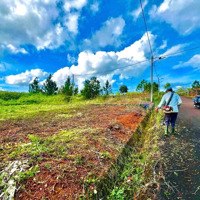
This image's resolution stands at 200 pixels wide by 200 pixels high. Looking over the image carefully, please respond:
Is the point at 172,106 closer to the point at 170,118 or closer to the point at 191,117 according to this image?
the point at 170,118

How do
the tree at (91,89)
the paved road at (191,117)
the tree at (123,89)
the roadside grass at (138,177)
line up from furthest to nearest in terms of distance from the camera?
the tree at (123,89), the tree at (91,89), the paved road at (191,117), the roadside grass at (138,177)

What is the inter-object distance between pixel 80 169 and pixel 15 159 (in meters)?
1.05

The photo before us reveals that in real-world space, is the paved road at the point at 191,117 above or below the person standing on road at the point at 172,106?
below

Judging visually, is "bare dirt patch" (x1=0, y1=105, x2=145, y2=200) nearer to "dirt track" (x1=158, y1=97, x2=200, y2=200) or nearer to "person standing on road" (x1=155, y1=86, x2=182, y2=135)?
"dirt track" (x1=158, y1=97, x2=200, y2=200)

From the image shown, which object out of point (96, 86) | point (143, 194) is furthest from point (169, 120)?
point (96, 86)

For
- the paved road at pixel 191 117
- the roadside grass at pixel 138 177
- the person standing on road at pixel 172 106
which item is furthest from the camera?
the paved road at pixel 191 117

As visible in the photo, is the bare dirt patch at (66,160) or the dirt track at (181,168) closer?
the bare dirt patch at (66,160)

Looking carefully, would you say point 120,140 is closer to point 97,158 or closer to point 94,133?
point 94,133

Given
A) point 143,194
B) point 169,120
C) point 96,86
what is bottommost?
point 143,194

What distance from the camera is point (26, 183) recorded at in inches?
61.4

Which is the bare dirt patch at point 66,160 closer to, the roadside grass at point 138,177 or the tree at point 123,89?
the roadside grass at point 138,177

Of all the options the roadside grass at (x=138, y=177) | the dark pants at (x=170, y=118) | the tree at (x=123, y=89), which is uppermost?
the tree at (x=123, y=89)

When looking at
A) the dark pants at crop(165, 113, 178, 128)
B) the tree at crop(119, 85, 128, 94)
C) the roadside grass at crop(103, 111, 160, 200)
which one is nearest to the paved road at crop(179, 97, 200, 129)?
the dark pants at crop(165, 113, 178, 128)

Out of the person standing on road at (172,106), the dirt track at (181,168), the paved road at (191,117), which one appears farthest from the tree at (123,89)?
the dirt track at (181,168)
